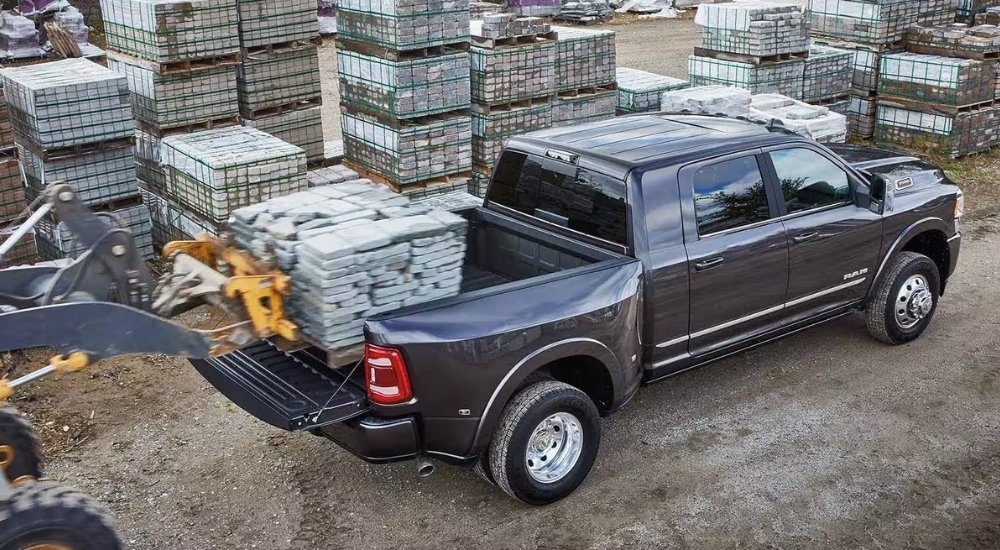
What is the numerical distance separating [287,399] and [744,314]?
3380mm

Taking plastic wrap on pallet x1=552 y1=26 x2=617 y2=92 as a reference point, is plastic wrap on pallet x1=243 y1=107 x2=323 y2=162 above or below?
below

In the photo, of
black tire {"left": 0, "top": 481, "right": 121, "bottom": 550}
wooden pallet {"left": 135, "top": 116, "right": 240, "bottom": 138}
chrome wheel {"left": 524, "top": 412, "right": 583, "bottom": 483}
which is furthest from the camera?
Result: wooden pallet {"left": 135, "top": 116, "right": 240, "bottom": 138}

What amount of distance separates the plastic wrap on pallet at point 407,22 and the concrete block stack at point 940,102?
7306 mm

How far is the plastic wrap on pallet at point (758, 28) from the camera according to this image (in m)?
13.9

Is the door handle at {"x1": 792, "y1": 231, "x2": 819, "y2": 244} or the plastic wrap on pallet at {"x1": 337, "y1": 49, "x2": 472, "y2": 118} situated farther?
the plastic wrap on pallet at {"x1": 337, "y1": 49, "x2": 472, "y2": 118}

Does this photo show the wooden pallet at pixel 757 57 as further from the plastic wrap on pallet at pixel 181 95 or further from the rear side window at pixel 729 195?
the rear side window at pixel 729 195

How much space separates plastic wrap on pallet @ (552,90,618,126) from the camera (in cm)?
1242

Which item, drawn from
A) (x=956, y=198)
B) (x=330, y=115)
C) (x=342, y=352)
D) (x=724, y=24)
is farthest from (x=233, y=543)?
(x=330, y=115)

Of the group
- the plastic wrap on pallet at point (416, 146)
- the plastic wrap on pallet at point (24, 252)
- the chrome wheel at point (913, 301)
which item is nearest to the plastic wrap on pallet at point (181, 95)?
the plastic wrap on pallet at point (416, 146)

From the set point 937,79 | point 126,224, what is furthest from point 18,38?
point 937,79

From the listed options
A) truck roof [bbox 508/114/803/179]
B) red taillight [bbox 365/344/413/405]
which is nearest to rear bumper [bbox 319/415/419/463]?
red taillight [bbox 365/344/413/405]

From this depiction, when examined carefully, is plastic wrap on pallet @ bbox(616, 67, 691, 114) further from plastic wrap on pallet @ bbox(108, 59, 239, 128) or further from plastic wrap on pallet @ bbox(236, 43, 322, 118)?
plastic wrap on pallet @ bbox(108, 59, 239, 128)

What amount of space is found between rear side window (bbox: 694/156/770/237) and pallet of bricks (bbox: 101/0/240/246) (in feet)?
20.1

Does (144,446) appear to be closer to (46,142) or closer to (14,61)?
(46,142)
